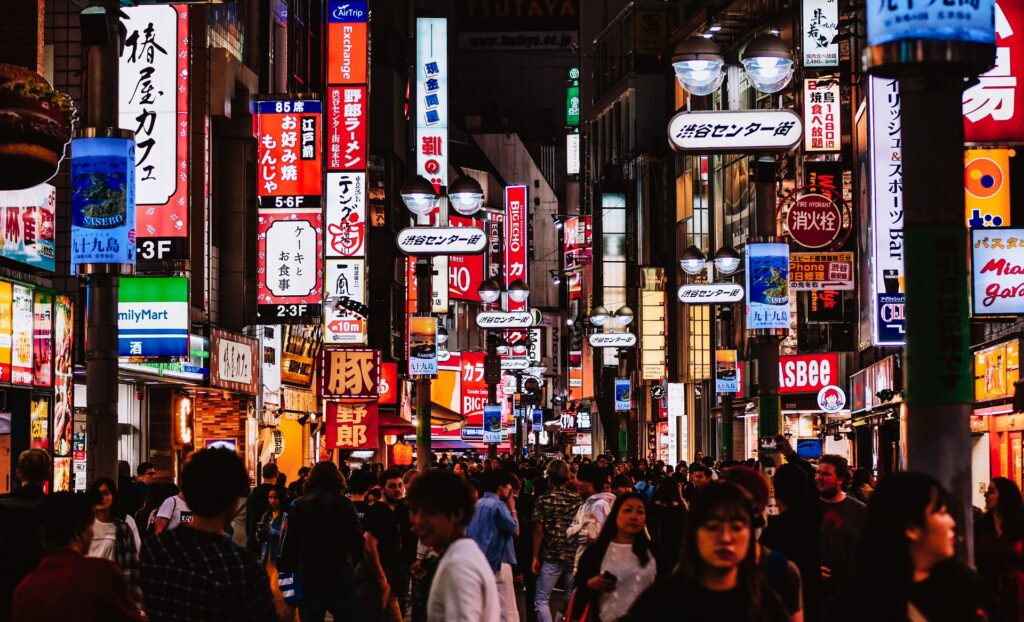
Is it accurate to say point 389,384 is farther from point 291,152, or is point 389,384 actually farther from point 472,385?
point 472,385

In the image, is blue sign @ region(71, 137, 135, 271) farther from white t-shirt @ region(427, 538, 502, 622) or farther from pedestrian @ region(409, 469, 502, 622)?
white t-shirt @ region(427, 538, 502, 622)

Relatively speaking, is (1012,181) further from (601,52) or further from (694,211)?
(601,52)

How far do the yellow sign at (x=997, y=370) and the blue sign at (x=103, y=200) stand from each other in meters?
13.3

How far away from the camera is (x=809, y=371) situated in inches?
1651

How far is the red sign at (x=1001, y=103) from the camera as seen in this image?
1905cm

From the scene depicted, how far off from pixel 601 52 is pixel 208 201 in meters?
61.3

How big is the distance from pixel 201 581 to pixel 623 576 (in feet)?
13.1

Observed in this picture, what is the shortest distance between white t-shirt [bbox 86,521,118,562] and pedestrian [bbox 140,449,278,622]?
362cm

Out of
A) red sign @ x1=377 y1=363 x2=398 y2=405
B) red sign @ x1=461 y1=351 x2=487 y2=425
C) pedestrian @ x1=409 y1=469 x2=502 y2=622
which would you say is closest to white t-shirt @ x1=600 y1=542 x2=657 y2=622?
pedestrian @ x1=409 y1=469 x2=502 y2=622

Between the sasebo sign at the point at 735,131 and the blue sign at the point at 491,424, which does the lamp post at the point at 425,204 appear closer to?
the sasebo sign at the point at 735,131

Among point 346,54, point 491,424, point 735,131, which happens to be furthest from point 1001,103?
point 491,424

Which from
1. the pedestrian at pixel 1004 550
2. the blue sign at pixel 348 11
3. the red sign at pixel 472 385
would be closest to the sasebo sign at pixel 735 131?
the pedestrian at pixel 1004 550

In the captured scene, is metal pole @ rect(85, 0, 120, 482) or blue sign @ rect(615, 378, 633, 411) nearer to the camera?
metal pole @ rect(85, 0, 120, 482)

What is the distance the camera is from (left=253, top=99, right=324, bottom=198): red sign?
30672 mm
